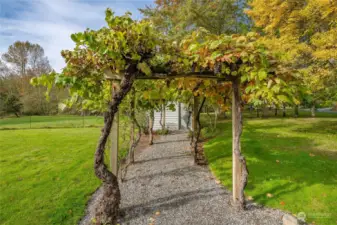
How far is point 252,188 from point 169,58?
9.27 ft

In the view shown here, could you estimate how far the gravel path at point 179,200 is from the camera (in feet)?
8.96

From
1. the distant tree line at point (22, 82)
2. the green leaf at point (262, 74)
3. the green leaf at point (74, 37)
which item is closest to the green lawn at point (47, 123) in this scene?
the distant tree line at point (22, 82)

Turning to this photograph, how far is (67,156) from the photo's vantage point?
246 inches

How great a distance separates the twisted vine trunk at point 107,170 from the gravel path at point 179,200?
0.79 feet

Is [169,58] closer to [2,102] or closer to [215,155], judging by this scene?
[215,155]

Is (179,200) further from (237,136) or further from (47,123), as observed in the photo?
(47,123)

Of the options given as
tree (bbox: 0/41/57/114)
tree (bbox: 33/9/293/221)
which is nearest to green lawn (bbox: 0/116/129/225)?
tree (bbox: 33/9/293/221)

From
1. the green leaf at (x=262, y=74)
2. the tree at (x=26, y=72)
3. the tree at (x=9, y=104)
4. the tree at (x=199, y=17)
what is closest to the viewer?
the green leaf at (x=262, y=74)

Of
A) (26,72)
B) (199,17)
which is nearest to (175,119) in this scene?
(199,17)

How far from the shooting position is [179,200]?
3.28m

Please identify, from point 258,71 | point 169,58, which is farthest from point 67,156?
point 258,71

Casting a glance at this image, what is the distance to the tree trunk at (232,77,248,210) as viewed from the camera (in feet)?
9.72

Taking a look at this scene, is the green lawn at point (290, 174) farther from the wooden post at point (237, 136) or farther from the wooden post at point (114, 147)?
the wooden post at point (114, 147)

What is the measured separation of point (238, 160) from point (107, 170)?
6.24 feet
